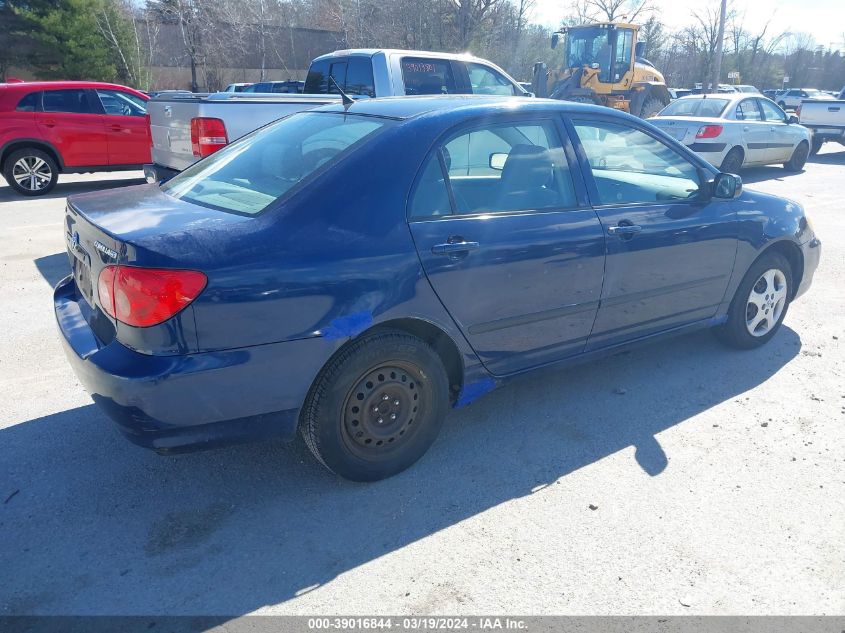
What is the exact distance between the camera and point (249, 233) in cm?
272

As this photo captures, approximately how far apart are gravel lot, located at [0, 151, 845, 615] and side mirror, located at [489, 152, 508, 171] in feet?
3.75

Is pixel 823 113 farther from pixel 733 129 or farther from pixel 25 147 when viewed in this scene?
pixel 25 147

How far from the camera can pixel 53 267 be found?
645cm

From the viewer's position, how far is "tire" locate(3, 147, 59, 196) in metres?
10.3

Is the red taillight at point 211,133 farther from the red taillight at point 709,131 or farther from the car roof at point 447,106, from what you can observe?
the red taillight at point 709,131

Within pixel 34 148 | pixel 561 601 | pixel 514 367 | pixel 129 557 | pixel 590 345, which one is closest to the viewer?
pixel 561 601

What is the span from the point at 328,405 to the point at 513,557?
97 centimetres

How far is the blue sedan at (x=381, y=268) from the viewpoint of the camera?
260 cm

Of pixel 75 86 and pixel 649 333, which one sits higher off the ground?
pixel 75 86

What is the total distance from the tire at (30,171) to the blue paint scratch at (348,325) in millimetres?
9721

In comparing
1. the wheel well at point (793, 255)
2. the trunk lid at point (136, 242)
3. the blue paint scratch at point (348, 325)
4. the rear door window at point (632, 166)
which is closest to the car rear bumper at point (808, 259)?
the wheel well at point (793, 255)

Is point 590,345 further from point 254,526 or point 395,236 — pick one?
point 254,526

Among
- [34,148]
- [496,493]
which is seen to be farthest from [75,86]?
[496,493]

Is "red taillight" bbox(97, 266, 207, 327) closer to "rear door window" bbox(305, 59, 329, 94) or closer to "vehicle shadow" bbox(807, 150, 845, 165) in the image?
→ "rear door window" bbox(305, 59, 329, 94)
